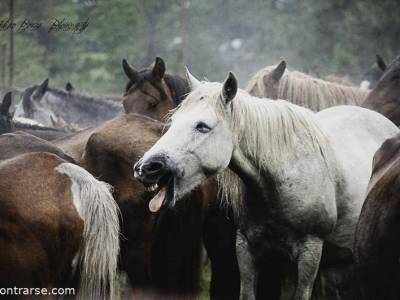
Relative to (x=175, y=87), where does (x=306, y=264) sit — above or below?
below

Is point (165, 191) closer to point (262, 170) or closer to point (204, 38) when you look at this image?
point (262, 170)

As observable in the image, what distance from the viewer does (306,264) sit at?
173 inches

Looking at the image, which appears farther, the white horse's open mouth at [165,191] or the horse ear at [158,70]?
the horse ear at [158,70]

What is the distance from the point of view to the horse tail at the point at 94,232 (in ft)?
12.3

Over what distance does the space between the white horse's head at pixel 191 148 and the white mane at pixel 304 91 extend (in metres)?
3.25

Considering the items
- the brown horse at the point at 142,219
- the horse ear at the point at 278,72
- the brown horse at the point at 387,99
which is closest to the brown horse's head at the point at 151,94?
the horse ear at the point at 278,72

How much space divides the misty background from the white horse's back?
17.4 m

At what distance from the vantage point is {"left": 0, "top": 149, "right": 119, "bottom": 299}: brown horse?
343 centimetres

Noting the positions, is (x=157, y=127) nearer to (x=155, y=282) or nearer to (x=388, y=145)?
(x=155, y=282)

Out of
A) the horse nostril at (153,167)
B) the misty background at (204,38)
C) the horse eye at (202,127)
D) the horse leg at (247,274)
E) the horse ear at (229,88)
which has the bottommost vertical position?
the misty background at (204,38)

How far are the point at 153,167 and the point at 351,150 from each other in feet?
5.82

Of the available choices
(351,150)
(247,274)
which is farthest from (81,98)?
(247,274)

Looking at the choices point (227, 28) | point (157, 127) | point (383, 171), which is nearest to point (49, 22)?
point (227, 28)

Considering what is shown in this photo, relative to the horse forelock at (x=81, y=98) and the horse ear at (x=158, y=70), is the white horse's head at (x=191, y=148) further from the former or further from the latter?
the horse forelock at (x=81, y=98)
